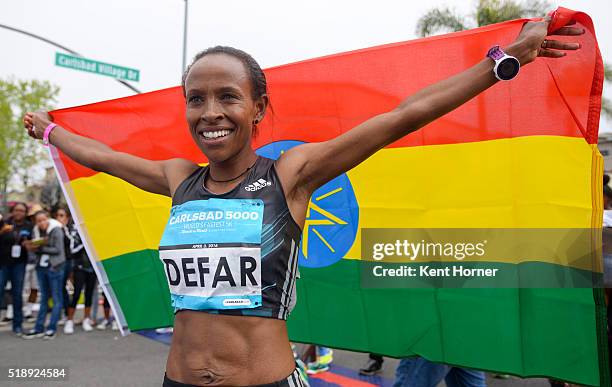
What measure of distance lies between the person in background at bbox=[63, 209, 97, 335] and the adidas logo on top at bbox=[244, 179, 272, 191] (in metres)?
6.50

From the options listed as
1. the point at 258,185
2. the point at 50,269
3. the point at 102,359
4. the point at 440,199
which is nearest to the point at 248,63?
the point at 258,185

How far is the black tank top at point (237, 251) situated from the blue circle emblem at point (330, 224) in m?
1.19

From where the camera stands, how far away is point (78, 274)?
7641 mm

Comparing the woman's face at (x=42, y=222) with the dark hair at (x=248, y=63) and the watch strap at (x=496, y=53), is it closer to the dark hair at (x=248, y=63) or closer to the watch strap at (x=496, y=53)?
the dark hair at (x=248, y=63)

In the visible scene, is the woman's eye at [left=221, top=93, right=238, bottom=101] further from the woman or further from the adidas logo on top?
the adidas logo on top

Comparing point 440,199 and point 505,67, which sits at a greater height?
point 505,67

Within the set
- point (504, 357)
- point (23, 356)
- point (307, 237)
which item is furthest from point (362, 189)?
point (23, 356)

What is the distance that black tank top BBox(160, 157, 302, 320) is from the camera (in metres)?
1.66

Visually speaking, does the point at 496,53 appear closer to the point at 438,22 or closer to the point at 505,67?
the point at 505,67

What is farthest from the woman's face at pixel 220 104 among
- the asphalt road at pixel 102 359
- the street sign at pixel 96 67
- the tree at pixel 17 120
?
the tree at pixel 17 120

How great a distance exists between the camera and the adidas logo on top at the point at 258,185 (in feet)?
5.74

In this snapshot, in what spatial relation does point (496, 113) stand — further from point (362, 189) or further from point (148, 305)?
point (148, 305)

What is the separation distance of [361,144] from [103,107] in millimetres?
2563

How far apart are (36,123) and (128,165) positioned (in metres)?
0.94
